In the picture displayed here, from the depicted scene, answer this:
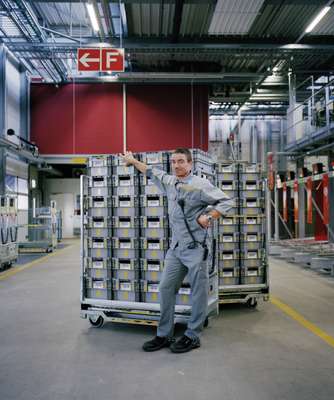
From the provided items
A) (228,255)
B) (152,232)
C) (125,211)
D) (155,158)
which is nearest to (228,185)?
(228,255)

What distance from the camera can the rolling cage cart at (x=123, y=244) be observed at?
15.4 feet

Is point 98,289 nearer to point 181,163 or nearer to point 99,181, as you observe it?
point 99,181

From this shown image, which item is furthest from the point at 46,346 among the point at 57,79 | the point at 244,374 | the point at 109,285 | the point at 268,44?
the point at 57,79

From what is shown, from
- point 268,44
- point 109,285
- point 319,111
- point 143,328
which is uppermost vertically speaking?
point 268,44

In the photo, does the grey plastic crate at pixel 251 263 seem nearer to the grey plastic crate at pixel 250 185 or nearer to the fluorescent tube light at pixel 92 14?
the grey plastic crate at pixel 250 185

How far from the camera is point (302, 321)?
5078 mm

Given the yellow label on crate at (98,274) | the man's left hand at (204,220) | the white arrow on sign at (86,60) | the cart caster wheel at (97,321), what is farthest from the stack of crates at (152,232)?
the white arrow on sign at (86,60)

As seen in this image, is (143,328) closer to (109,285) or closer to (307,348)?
(109,285)

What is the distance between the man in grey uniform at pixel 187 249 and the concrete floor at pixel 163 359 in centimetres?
17

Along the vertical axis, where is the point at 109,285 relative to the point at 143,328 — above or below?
above

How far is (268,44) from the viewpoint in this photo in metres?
12.2

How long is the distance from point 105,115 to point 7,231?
9.19m

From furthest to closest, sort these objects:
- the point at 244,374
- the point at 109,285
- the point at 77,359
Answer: the point at 109,285, the point at 77,359, the point at 244,374

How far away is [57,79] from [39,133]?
8.75ft
